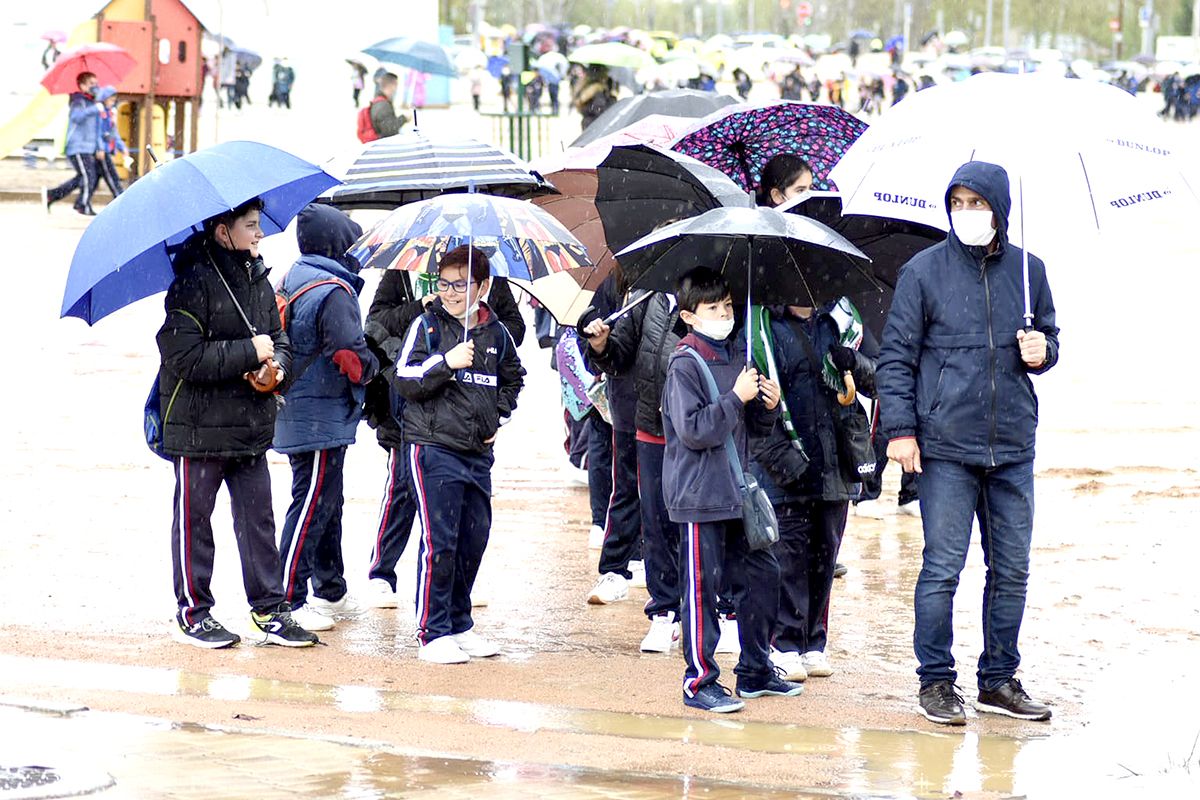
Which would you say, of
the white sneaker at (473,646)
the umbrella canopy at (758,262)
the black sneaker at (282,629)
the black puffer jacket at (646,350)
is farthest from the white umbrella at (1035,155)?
the black sneaker at (282,629)

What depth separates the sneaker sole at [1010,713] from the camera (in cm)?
629

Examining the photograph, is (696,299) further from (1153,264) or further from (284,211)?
(1153,264)

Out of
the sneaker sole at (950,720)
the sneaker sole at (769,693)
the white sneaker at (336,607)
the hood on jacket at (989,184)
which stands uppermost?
the hood on jacket at (989,184)

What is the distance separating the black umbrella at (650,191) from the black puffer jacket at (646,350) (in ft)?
0.99

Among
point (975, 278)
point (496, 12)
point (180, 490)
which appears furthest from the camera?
point (496, 12)

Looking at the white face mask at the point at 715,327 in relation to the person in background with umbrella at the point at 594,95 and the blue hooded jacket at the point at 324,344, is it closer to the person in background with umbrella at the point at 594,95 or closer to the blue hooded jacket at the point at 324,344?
the blue hooded jacket at the point at 324,344

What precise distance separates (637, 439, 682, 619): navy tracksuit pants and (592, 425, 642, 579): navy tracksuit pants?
0.39 meters

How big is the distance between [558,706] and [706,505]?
Answer: 92cm

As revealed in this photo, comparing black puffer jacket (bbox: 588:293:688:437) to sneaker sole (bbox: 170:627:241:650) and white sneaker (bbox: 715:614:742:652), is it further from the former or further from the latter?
sneaker sole (bbox: 170:627:241:650)

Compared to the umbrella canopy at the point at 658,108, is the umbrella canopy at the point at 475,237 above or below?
below

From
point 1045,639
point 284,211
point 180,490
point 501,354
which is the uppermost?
point 284,211

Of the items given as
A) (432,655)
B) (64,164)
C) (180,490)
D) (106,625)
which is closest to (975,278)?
(432,655)

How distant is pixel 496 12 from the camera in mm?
107562

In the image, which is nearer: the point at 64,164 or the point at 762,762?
the point at 762,762
